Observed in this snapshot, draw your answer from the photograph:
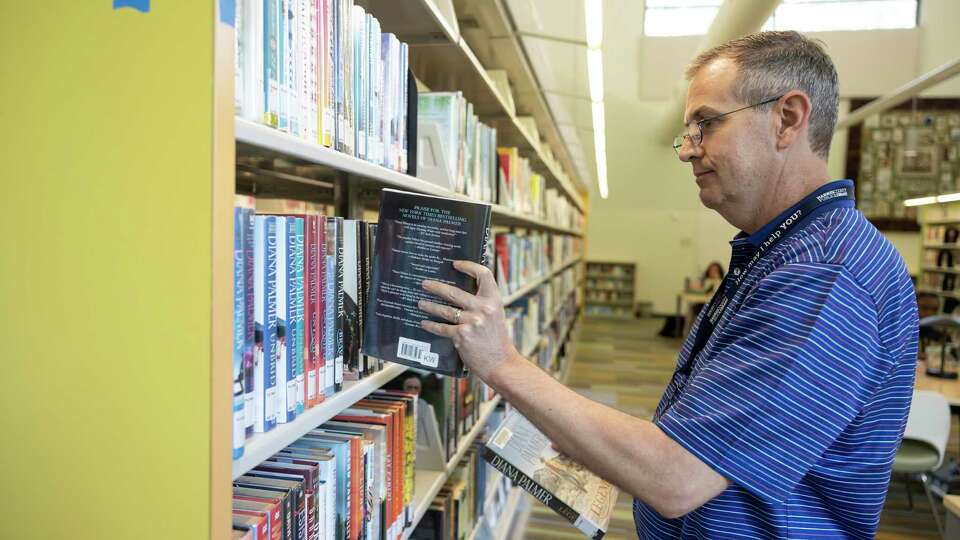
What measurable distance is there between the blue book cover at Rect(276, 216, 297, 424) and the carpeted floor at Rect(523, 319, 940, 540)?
1.99 ft

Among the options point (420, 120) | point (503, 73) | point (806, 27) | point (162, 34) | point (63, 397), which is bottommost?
point (63, 397)

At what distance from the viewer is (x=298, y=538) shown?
0.94 m

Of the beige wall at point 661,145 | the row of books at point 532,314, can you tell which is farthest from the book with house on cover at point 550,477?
the beige wall at point 661,145

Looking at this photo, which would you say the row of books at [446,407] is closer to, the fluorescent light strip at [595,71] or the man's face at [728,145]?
the man's face at [728,145]

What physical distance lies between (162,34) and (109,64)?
0.08 meters

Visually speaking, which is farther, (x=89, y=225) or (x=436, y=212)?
(x=436, y=212)

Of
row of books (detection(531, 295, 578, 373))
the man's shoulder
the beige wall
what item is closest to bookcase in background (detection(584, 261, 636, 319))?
the beige wall

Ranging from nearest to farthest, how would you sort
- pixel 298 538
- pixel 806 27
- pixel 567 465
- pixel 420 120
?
pixel 298 538 < pixel 567 465 < pixel 420 120 < pixel 806 27

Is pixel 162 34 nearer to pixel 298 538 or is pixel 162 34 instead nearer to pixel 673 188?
pixel 298 538

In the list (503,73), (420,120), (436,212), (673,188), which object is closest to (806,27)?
(673,188)

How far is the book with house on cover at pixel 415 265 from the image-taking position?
976 millimetres

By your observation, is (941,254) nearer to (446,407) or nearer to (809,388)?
(446,407)

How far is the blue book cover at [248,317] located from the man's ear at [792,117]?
95 cm

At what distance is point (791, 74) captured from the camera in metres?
1.09
